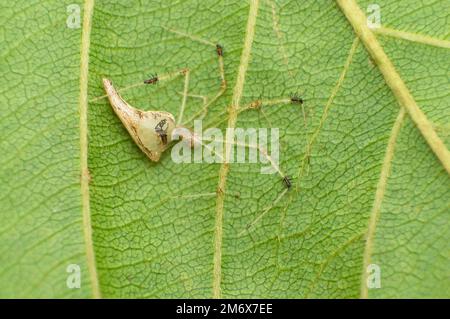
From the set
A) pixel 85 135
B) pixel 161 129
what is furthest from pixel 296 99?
pixel 85 135

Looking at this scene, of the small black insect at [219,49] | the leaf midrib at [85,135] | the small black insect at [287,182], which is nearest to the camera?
the leaf midrib at [85,135]

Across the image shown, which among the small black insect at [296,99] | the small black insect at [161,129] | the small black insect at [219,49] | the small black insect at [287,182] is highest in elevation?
the small black insect at [219,49]

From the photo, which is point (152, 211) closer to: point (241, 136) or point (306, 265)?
point (241, 136)

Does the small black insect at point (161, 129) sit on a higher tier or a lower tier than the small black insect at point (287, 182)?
higher

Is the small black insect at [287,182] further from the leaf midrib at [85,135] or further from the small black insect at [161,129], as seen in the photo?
the leaf midrib at [85,135]

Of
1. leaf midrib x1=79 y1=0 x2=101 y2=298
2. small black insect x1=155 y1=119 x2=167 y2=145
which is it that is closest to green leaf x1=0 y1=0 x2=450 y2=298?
leaf midrib x1=79 y1=0 x2=101 y2=298

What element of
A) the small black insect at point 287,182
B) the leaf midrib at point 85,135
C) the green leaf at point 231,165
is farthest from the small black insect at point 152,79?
the small black insect at point 287,182

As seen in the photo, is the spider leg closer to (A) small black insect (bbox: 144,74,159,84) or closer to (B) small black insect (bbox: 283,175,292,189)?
(A) small black insect (bbox: 144,74,159,84)

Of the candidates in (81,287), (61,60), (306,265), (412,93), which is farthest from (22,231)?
(412,93)
